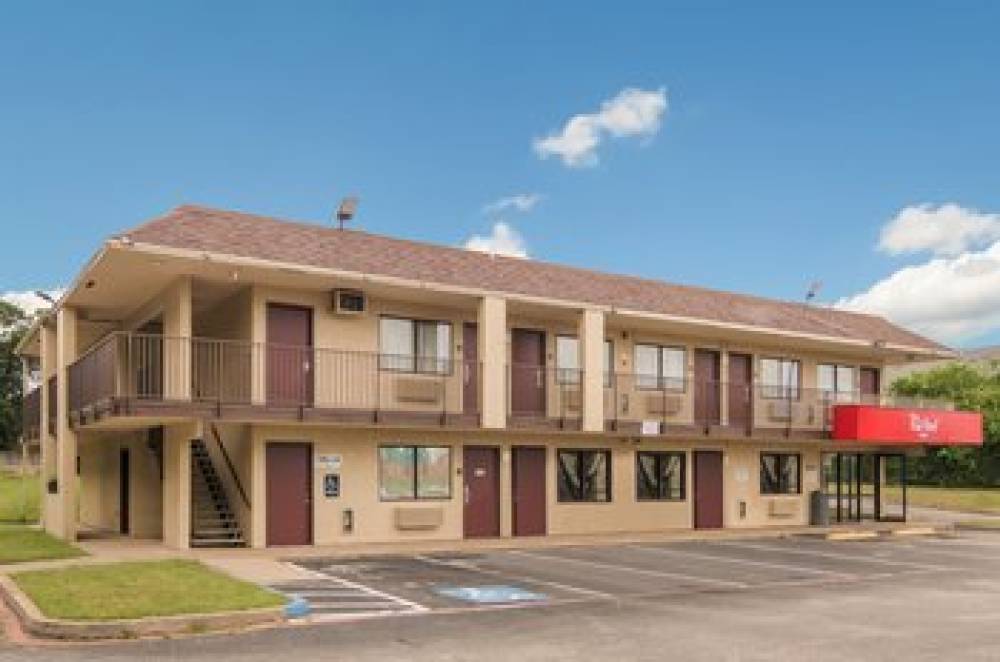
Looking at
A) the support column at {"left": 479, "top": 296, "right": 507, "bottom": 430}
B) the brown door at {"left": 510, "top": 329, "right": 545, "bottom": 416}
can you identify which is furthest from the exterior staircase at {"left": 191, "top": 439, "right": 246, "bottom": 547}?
the brown door at {"left": 510, "top": 329, "right": 545, "bottom": 416}

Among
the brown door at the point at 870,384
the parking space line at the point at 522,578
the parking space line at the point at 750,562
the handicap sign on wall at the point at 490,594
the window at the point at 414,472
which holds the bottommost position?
the parking space line at the point at 750,562

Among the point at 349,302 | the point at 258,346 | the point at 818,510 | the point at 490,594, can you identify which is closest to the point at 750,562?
the point at 490,594

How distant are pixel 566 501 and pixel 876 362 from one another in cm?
1376

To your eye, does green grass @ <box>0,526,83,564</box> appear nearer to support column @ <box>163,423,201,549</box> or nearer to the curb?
support column @ <box>163,423,201,549</box>

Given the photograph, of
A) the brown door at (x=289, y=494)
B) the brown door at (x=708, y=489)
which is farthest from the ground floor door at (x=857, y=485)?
the brown door at (x=289, y=494)

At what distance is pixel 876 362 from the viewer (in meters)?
35.7

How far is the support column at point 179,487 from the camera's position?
69.6 ft

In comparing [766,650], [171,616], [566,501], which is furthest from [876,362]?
[171,616]

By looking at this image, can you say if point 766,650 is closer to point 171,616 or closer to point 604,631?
point 604,631

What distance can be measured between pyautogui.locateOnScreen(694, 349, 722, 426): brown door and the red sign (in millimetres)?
3838

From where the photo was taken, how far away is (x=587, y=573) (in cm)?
1891

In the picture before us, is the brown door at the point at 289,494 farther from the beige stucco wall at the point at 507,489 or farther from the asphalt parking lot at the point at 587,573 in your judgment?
the asphalt parking lot at the point at 587,573

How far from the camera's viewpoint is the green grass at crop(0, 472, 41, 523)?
109ft

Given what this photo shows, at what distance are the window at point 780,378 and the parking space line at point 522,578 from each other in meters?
14.6
